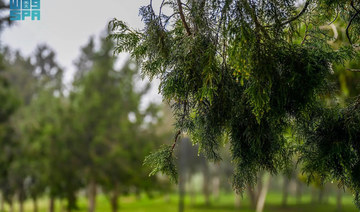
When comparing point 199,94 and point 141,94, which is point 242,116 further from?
point 141,94

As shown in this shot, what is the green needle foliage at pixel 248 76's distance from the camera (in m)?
2.57

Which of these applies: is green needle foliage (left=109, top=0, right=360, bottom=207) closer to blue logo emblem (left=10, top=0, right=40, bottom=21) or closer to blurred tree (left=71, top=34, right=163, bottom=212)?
blue logo emblem (left=10, top=0, right=40, bottom=21)

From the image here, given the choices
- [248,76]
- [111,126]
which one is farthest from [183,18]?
[111,126]

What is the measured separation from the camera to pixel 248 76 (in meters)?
2.56

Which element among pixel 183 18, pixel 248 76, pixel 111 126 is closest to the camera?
pixel 248 76

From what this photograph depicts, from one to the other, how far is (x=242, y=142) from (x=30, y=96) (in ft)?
98.7

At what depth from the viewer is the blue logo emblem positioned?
7.92 metres

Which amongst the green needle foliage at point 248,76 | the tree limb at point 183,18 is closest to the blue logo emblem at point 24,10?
the green needle foliage at point 248,76

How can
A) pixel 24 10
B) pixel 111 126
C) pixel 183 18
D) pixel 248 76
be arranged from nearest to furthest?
1. pixel 248 76
2. pixel 183 18
3. pixel 24 10
4. pixel 111 126

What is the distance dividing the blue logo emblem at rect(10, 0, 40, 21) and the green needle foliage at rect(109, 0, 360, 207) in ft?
18.7

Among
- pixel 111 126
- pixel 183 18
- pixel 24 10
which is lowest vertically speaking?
pixel 183 18

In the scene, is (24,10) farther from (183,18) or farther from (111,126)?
(111,126)

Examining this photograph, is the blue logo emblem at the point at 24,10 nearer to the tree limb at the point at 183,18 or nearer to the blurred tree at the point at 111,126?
the tree limb at the point at 183,18

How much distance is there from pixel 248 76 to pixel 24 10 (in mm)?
7505
